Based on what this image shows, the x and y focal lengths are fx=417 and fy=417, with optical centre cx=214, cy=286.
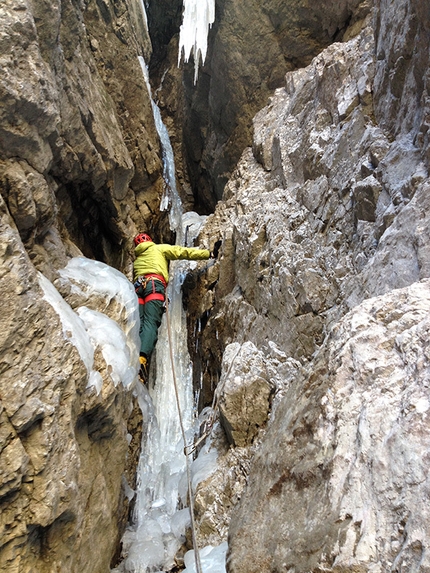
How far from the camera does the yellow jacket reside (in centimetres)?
606

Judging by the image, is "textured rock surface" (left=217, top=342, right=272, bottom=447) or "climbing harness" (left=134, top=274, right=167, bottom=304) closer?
"textured rock surface" (left=217, top=342, right=272, bottom=447)

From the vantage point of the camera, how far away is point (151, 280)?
5934mm

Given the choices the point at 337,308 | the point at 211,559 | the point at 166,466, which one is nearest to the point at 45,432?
the point at 211,559

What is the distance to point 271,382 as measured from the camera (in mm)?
3512

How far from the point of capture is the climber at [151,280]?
18.3 ft

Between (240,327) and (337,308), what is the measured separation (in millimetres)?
1652

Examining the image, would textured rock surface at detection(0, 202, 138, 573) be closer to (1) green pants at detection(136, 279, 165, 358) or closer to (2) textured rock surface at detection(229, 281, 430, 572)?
(2) textured rock surface at detection(229, 281, 430, 572)

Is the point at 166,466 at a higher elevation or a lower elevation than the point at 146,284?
lower

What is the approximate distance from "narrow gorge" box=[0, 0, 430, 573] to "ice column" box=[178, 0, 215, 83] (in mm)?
1856

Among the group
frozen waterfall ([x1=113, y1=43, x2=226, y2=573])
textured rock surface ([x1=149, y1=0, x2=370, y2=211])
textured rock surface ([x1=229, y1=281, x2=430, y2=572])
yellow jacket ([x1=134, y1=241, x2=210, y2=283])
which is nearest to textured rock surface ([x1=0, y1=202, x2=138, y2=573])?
frozen waterfall ([x1=113, y1=43, x2=226, y2=573])

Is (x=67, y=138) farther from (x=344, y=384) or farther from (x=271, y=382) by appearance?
(x=344, y=384)

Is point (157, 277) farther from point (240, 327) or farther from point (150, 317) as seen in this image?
point (240, 327)

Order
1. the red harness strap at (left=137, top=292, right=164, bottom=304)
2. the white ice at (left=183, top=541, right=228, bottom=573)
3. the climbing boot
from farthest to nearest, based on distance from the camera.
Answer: the red harness strap at (left=137, top=292, right=164, bottom=304), the climbing boot, the white ice at (left=183, top=541, right=228, bottom=573)

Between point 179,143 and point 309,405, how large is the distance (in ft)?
32.3
